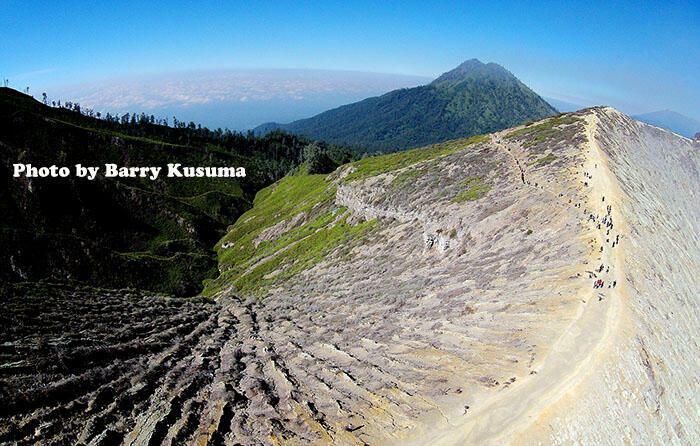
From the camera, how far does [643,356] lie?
18.7m

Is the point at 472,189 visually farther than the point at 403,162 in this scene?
No

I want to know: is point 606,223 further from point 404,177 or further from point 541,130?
point 541,130

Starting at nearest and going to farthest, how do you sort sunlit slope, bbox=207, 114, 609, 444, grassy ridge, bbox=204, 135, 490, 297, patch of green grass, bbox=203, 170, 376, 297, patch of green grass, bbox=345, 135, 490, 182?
sunlit slope, bbox=207, 114, 609, 444
grassy ridge, bbox=204, 135, 490, 297
patch of green grass, bbox=203, 170, 376, 297
patch of green grass, bbox=345, 135, 490, 182

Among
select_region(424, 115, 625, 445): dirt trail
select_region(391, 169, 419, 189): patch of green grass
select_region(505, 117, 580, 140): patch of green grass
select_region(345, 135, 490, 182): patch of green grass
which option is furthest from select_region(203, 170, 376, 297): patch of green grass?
select_region(505, 117, 580, 140): patch of green grass

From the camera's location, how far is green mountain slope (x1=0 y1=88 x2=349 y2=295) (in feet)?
273

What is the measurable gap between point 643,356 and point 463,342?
9362 millimetres

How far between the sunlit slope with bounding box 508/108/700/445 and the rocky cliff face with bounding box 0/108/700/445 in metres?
0.10

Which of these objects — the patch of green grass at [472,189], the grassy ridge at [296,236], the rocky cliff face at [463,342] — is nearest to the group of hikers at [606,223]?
the rocky cliff face at [463,342]

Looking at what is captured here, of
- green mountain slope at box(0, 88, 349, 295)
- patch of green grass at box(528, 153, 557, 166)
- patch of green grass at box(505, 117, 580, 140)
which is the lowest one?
green mountain slope at box(0, 88, 349, 295)

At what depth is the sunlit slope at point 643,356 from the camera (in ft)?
49.8

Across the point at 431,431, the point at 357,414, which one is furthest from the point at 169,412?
the point at 431,431

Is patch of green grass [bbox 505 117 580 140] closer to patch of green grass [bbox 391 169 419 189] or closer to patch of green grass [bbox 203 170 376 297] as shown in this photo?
patch of green grass [bbox 391 169 419 189]

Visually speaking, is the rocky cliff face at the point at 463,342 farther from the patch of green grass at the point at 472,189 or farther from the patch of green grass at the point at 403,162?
the patch of green grass at the point at 403,162

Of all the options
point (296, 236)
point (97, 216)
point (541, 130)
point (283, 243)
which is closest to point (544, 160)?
point (541, 130)
